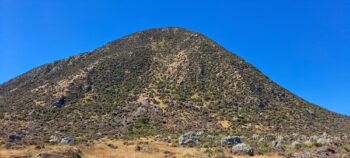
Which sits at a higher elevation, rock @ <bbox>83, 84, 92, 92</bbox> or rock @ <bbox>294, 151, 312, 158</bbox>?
rock @ <bbox>83, 84, 92, 92</bbox>

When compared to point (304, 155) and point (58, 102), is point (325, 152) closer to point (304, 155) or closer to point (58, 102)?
point (304, 155)

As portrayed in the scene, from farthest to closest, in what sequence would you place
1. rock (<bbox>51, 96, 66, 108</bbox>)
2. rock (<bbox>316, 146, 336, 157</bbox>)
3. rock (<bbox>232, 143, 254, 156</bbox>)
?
rock (<bbox>51, 96, 66, 108</bbox>) → rock (<bbox>232, 143, 254, 156</bbox>) → rock (<bbox>316, 146, 336, 157</bbox>)

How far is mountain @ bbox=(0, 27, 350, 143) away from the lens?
69.9m

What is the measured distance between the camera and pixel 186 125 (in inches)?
2758

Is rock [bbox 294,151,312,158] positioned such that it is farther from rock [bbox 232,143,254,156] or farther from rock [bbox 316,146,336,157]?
rock [bbox 232,143,254,156]

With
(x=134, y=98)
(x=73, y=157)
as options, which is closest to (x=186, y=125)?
(x=134, y=98)

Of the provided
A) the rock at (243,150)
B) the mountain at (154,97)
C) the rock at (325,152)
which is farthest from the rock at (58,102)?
the rock at (325,152)

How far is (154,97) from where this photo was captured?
83.7 metres

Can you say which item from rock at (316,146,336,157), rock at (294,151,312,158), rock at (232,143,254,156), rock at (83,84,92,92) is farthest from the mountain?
rock at (294,151,312,158)

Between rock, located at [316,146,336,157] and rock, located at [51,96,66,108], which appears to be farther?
rock, located at [51,96,66,108]

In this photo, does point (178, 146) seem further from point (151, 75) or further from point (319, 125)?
point (151, 75)

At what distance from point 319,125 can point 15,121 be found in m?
63.9

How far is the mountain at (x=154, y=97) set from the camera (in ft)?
229

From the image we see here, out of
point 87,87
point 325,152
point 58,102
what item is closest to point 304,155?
point 325,152
